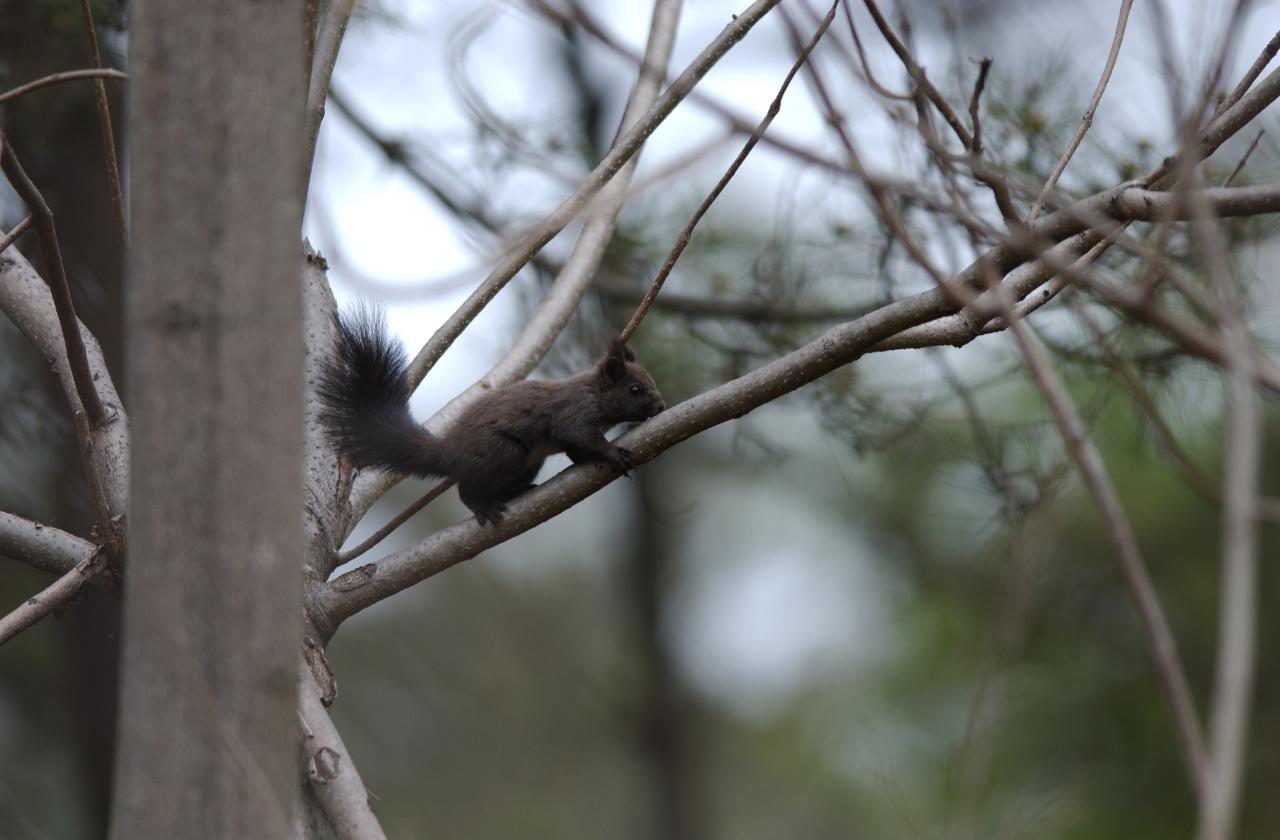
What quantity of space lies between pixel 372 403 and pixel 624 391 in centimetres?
68

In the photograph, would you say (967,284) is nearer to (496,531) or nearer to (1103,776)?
(496,531)

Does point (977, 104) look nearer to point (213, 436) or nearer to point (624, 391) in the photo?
point (213, 436)

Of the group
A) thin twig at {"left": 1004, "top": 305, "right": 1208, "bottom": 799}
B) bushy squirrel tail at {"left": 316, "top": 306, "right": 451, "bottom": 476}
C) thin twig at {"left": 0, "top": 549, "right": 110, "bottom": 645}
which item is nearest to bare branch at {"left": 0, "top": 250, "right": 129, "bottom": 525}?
thin twig at {"left": 0, "top": 549, "right": 110, "bottom": 645}

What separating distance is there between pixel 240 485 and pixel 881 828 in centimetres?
747

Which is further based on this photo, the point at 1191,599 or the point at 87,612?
the point at 1191,599

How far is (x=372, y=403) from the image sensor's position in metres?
2.59

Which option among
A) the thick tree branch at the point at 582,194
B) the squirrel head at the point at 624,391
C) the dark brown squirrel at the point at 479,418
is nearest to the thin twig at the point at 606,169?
the thick tree branch at the point at 582,194

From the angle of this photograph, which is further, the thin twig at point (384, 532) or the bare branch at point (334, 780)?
the thin twig at point (384, 532)

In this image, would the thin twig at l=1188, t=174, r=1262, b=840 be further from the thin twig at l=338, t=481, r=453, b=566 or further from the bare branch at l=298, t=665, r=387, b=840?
the thin twig at l=338, t=481, r=453, b=566

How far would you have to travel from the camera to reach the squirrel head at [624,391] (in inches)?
117

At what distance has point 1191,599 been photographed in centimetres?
491

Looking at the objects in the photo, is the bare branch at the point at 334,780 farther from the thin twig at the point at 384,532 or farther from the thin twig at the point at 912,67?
the thin twig at the point at 912,67

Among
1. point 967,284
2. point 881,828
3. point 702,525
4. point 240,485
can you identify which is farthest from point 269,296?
point 881,828

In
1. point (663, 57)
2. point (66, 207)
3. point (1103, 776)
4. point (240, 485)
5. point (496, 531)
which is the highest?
point (66, 207)
